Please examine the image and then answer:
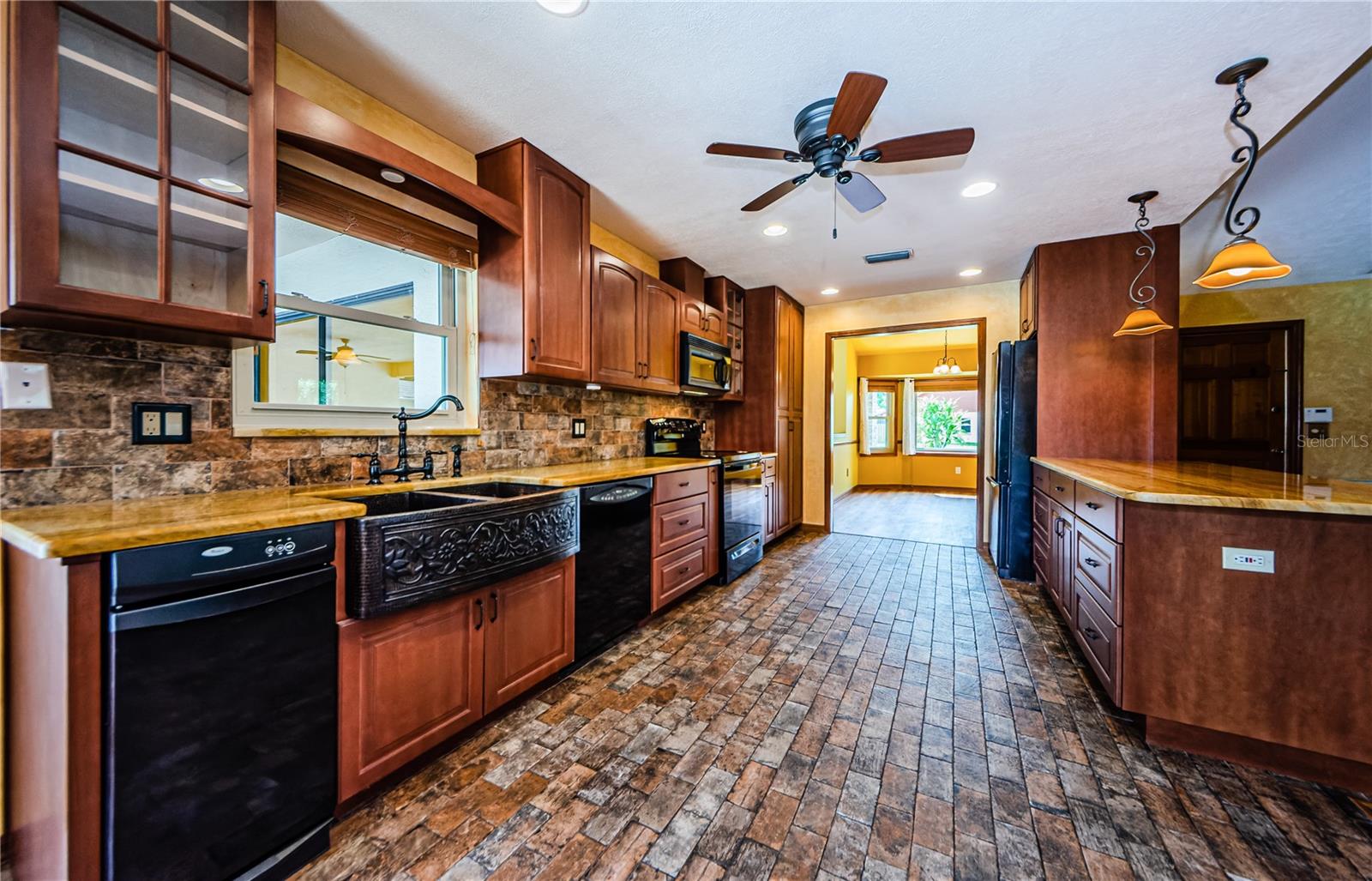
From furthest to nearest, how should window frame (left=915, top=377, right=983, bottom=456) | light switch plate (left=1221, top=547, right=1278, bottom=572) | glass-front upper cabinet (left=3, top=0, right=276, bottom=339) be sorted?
window frame (left=915, top=377, right=983, bottom=456)
light switch plate (left=1221, top=547, right=1278, bottom=572)
glass-front upper cabinet (left=3, top=0, right=276, bottom=339)

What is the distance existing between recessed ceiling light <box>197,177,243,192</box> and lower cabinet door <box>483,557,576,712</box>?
Answer: 1.49 m

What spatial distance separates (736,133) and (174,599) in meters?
2.61

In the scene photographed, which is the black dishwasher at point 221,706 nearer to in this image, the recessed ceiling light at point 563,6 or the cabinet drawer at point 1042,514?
the recessed ceiling light at point 563,6

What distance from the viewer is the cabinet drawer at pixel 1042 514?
10.5 feet

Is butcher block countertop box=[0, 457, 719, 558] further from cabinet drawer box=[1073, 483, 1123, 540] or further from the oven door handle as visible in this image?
A: cabinet drawer box=[1073, 483, 1123, 540]

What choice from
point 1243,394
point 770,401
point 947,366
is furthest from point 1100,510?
point 947,366

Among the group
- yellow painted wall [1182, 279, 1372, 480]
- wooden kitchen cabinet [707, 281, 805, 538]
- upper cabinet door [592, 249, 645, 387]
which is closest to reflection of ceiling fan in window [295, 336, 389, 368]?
upper cabinet door [592, 249, 645, 387]

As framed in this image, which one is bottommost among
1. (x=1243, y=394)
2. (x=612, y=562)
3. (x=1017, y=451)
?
(x=612, y=562)

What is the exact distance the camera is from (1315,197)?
117 inches

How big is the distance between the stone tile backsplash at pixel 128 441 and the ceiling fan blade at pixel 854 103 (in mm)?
2223

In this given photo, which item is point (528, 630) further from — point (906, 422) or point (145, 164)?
point (906, 422)

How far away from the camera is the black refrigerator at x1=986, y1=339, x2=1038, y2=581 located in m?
3.76

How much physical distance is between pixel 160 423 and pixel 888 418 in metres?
9.71

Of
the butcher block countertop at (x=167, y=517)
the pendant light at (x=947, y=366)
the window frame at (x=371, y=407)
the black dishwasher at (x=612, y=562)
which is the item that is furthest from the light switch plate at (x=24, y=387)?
the pendant light at (x=947, y=366)
